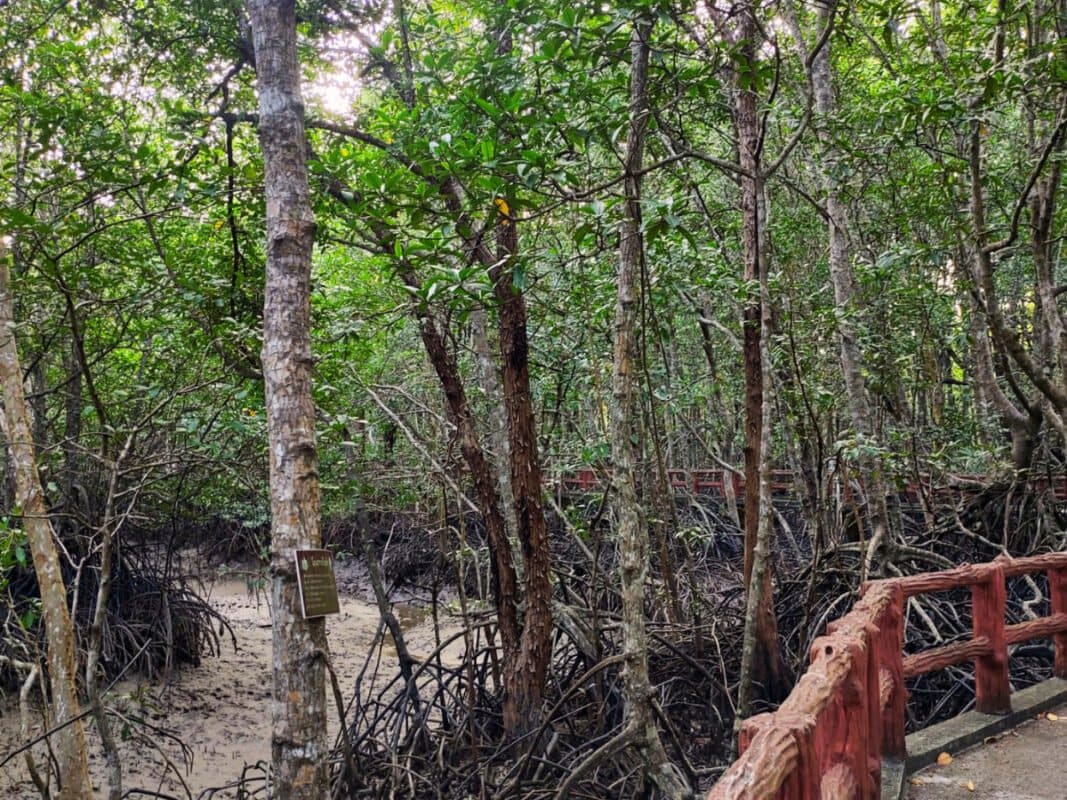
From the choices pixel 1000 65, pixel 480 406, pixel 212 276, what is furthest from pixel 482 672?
pixel 1000 65

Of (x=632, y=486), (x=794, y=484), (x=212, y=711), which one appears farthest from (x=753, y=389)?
(x=212, y=711)

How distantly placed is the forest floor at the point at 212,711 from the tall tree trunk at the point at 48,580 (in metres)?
0.65

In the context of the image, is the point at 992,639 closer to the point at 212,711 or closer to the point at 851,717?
the point at 851,717

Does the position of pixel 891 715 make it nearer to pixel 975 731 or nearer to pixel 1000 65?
pixel 975 731

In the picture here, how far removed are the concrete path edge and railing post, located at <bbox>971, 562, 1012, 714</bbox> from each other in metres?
0.07

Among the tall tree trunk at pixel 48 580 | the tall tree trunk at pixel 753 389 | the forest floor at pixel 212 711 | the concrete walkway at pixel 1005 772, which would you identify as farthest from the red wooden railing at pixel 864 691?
the forest floor at pixel 212 711

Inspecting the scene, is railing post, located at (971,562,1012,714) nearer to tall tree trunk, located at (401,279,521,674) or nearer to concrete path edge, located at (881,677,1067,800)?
concrete path edge, located at (881,677,1067,800)

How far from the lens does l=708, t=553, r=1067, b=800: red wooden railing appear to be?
1459 mm

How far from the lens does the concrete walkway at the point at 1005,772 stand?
282 cm

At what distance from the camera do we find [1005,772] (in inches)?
119

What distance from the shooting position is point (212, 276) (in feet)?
13.8

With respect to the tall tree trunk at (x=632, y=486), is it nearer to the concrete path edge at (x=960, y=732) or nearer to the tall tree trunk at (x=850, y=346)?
the concrete path edge at (x=960, y=732)

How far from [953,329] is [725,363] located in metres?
2.84

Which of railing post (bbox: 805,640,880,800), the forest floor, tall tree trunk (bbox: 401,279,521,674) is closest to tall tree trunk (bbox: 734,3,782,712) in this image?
tall tree trunk (bbox: 401,279,521,674)
